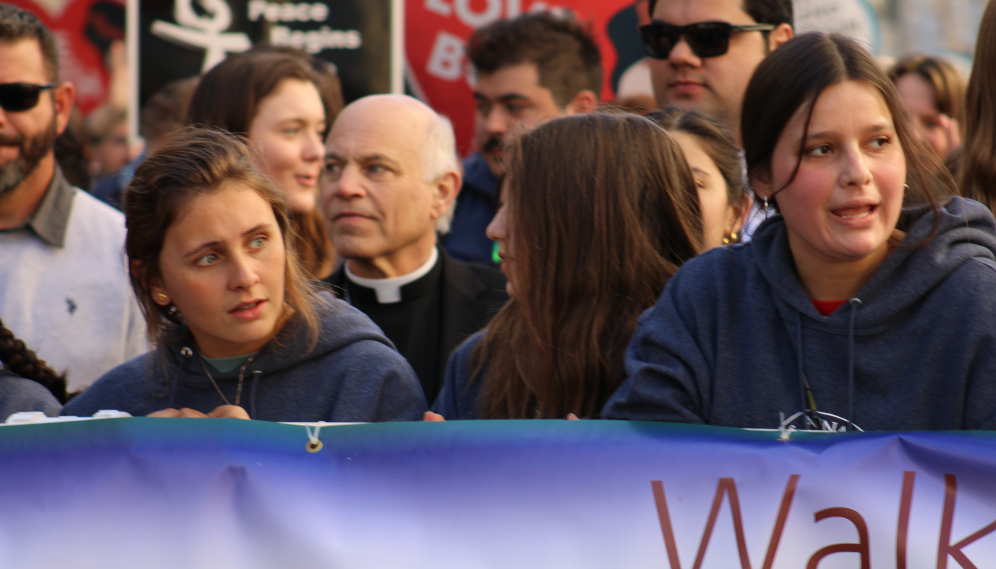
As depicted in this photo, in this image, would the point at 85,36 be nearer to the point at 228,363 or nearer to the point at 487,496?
the point at 228,363

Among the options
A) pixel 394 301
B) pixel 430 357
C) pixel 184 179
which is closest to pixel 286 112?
pixel 394 301

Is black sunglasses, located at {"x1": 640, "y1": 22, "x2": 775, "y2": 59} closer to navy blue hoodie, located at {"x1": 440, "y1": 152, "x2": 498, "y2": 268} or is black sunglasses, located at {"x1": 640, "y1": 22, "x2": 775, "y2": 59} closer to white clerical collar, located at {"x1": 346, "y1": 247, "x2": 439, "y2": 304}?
navy blue hoodie, located at {"x1": 440, "y1": 152, "x2": 498, "y2": 268}

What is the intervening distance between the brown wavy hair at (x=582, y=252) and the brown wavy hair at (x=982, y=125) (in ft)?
2.58

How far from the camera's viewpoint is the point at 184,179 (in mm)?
2764

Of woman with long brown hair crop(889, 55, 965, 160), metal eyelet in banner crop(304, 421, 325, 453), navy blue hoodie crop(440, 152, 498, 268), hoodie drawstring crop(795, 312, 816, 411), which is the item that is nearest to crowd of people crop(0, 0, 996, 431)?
hoodie drawstring crop(795, 312, 816, 411)

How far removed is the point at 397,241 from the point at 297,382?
1.26 metres

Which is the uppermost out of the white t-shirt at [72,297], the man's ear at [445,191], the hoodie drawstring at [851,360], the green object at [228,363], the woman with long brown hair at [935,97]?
the woman with long brown hair at [935,97]

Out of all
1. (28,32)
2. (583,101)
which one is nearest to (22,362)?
(28,32)

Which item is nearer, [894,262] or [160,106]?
[894,262]

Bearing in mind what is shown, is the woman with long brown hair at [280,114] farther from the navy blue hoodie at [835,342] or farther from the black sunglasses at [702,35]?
the navy blue hoodie at [835,342]

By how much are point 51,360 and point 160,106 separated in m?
2.12

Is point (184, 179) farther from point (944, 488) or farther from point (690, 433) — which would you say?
point (944, 488)

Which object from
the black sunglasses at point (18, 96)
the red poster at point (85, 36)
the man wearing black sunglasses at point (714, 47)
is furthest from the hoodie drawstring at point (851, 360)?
the red poster at point (85, 36)

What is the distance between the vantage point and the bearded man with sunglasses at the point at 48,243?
362cm
